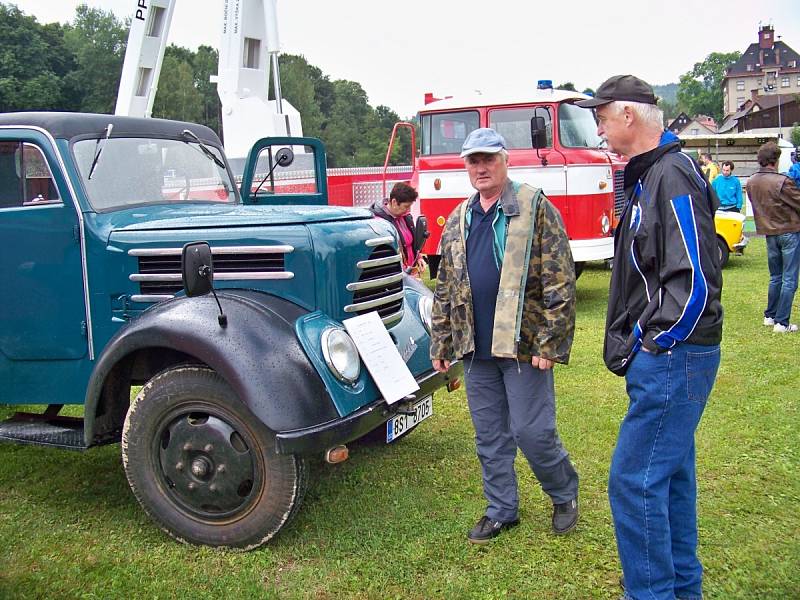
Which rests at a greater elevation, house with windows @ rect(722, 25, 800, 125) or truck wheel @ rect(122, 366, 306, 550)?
house with windows @ rect(722, 25, 800, 125)

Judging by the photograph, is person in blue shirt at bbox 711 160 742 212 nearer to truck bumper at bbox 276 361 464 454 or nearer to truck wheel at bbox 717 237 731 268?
truck bumper at bbox 276 361 464 454

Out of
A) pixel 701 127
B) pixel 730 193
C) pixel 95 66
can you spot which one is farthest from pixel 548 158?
pixel 701 127

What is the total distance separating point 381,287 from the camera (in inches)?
175

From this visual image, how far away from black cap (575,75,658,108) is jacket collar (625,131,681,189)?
15 centimetres

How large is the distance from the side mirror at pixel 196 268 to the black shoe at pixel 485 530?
5.93ft

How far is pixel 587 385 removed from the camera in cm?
658

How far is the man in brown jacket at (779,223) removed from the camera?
26.5 ft

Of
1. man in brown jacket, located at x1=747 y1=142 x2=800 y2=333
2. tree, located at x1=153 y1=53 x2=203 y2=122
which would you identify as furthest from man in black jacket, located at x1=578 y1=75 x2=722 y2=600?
tree, located at x1=153 y1=53 x2=203 y2=122

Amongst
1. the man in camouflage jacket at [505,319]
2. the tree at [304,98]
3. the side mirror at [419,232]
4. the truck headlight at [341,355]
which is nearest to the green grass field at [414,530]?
the man in camouflage jacket at [505,319]

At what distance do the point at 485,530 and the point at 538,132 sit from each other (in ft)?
21.4

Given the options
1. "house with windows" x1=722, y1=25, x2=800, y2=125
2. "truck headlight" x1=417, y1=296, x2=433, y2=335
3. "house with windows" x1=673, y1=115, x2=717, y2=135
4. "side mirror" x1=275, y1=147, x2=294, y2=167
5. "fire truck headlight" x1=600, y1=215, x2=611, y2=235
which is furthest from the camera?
"house with windows" x1=722, y1=25, x2=800, y2=125

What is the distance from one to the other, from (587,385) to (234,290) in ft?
12.0

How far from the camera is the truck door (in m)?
4.39

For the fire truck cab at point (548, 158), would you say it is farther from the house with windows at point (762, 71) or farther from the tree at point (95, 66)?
the house with windows at point (762, 71)
